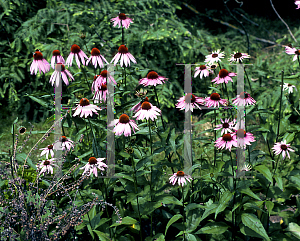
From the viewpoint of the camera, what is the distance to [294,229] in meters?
1.78

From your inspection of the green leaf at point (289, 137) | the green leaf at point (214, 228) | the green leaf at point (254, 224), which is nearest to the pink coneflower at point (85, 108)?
the green leaf at point (214, 228)

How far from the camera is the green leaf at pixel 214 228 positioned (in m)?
1.59

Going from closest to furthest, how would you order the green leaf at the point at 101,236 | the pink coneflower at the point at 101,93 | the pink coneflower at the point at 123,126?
the pink coneflower at the point at 123,126, the green leaf at the point at 101,236, the pink coneflower at the point at 101,93

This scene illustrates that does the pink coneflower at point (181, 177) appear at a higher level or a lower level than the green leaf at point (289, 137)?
lower

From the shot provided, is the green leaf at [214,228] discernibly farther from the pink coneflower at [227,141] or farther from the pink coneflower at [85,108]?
the pink coneflower at [85,108]

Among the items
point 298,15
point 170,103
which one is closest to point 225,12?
point 298,15

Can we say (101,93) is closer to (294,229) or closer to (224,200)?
(224,200)

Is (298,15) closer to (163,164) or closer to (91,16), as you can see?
(91,16)

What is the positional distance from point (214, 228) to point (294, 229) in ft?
1.79

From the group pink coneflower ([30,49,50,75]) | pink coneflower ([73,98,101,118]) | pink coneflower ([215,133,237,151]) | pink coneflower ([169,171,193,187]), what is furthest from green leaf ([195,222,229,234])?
→ pink coneflower ([30,49,50,75])

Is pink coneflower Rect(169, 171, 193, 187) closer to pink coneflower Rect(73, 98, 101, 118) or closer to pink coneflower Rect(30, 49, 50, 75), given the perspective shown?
pink coneflower Rect(73, 98, 101, 118)

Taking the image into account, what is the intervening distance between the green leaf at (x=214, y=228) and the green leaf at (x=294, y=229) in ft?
1.53

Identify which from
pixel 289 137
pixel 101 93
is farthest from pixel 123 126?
pixel 289 137

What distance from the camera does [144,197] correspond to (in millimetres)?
1646
